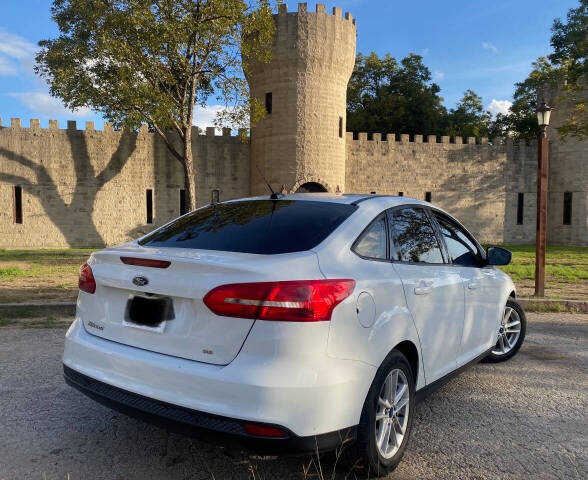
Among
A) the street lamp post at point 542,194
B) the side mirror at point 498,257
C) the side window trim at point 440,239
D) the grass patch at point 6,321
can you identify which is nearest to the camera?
the side window trim at point 440,239

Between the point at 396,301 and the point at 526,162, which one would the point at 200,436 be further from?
the point at 526,162

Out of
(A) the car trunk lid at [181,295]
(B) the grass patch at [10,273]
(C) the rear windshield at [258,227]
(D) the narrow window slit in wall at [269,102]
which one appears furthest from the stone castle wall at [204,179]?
(A) the car trunk lid at [181,295]

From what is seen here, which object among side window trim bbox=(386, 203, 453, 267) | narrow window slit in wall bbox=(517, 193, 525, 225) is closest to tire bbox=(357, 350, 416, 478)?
side window trim bbox=(386, 203, 453, 267)

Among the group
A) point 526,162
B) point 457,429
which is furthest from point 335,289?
point 526,162

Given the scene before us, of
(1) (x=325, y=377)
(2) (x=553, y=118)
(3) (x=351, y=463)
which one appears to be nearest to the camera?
(1) (x=325, y=377)

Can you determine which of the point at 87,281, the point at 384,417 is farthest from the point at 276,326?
the point at 87,281

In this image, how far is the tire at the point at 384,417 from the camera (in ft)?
7.72

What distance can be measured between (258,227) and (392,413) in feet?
4.35

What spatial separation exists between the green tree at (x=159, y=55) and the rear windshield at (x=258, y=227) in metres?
14.4

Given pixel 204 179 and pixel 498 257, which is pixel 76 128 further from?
pixel 498 257

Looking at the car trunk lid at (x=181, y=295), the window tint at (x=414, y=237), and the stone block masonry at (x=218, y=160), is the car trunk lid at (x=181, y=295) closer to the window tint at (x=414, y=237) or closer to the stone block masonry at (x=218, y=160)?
the window tint at (x=414, y=237)

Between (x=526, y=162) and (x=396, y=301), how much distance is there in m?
30.7

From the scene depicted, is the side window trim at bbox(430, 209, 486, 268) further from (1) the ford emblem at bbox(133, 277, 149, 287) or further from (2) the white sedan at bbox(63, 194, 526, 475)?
(1) the ford emblem at bbox(133, 277, 149, 287)

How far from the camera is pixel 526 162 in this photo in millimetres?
29359
